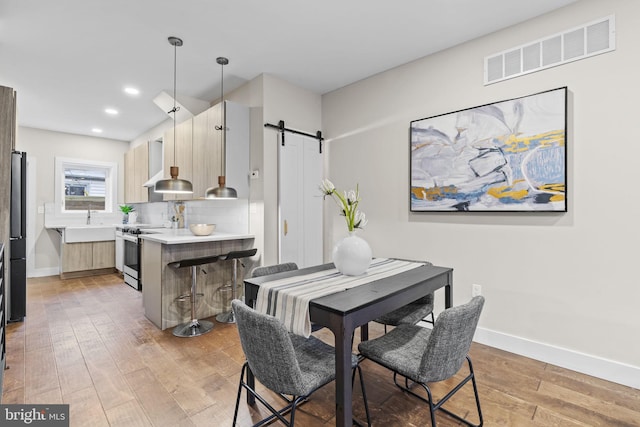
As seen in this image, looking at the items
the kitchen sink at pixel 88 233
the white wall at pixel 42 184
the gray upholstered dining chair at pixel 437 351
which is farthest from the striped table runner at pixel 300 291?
the white wall at pixel 42 184

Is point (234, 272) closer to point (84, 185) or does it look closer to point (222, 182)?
point (222, 182)

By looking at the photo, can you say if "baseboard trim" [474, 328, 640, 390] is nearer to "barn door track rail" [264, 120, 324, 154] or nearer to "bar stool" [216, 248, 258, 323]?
"bar stool" [216, 248, 258, 323]

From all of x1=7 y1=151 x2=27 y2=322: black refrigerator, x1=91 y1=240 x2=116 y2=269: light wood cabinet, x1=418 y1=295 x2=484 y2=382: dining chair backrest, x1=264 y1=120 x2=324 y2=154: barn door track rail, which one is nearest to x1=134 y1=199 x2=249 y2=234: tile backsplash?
x1=91 y1=240 x2=116 y2=269: light wood cabinet

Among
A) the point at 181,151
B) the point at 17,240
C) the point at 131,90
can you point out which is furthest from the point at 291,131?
the point at 17,240

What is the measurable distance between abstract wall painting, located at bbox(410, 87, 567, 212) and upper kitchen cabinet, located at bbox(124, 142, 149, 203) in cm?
451

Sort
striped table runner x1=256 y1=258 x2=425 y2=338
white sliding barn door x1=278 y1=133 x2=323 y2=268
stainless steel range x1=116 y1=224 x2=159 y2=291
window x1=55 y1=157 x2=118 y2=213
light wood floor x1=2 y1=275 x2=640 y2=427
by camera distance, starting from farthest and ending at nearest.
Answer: window x1=55 y1=157 x2=118 y2=213, stainless steel range x1=116 y1=224 x2=159 y2=291, white sliding barn door x1=278 y1=133 x2=323 y2=268, light wood floor x1=2 y1=275 x2=640 y2=427, striped table runner x1=256 y1=258 x2=425 y2=338

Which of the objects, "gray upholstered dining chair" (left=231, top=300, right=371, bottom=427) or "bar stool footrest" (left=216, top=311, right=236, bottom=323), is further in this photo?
"bar stool footrest" (left=216, top=311, right=236, bottom=323)

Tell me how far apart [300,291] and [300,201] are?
225 cm

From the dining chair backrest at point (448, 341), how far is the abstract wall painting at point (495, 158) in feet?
4.82

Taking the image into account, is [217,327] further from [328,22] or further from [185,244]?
[328,22]

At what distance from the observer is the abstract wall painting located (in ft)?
7.93

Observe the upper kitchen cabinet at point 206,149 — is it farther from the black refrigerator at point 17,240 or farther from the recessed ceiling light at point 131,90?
the black refrigerator at point 17,240

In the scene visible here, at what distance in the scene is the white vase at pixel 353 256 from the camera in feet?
6.66

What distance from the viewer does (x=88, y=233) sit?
5555 mm
